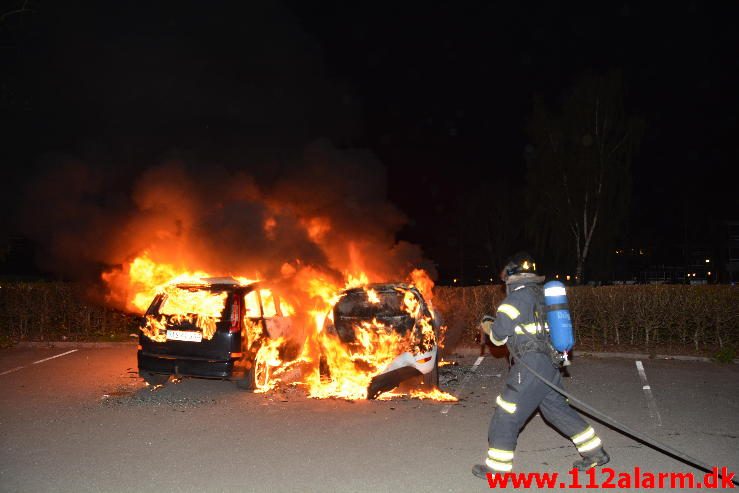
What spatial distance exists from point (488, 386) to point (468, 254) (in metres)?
41.6

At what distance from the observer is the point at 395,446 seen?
5.83 metres

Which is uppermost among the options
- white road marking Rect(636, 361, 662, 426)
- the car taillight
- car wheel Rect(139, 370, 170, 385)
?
the car taillight

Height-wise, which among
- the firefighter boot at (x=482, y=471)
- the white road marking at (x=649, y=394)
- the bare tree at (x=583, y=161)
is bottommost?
the white road marking at (x=649, y=394)

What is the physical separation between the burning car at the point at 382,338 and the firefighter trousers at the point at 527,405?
2721mm

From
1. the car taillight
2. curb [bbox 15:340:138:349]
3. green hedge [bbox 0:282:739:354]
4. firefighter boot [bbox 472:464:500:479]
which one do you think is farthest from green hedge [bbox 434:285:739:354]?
curb [bbox 15:340:138:349]

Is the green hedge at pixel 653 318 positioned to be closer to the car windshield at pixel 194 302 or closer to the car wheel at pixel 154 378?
the car windshield at pixel 194 302

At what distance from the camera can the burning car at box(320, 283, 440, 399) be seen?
7645 mm

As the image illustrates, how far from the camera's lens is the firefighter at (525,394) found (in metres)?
4.82

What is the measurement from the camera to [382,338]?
26.0 ft

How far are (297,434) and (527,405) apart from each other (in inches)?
102

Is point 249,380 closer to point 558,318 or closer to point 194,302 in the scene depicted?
point 194,302

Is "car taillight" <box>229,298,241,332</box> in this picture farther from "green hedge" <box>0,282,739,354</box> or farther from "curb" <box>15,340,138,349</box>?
"curb" <box>15,340,138,349</box>

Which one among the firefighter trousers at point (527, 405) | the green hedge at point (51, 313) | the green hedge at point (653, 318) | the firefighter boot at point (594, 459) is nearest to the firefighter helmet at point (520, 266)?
the firefighter trousers at point (527, 405)

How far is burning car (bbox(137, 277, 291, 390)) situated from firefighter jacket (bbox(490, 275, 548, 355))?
13.3 ft
